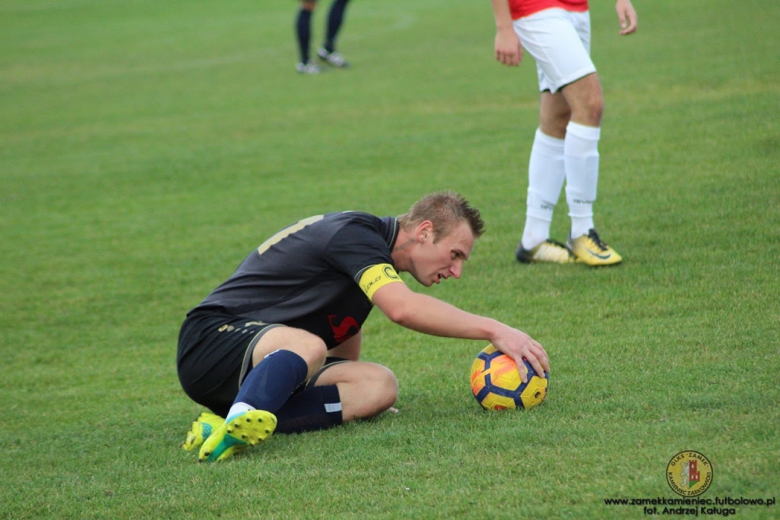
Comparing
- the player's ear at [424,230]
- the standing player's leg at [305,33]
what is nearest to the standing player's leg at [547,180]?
the player's ear at [424,230]

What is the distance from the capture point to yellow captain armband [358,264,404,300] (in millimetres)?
3773

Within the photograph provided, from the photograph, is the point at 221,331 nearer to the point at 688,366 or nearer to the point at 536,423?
the point at 536,423

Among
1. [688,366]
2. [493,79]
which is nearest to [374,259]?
[688,366]

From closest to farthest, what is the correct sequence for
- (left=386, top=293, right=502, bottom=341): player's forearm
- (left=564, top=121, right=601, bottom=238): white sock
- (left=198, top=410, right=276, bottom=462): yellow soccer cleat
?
(left=198, top=410, right=276, bottom=462): yellow soccer cleat, (left=386, top=293, right=502, bottom=341): player's forearm, (left=564, top=121, right=601, bottom=238): white sock

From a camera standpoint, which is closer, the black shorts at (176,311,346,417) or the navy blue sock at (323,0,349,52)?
the black shorts at (176,311,346,417)

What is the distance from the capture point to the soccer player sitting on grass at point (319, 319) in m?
3.78

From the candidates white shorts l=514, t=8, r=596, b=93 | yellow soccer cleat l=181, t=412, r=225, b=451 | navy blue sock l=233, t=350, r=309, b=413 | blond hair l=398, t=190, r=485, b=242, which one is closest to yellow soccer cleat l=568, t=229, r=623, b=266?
white shorts l=514, t=8, r=596, b=93

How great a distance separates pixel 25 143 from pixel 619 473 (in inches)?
483

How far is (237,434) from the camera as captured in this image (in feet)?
12.0

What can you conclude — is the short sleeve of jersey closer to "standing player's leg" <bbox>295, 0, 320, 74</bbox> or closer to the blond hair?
the blond hair

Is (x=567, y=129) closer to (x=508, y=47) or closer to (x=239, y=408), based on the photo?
(x=508, y=47)

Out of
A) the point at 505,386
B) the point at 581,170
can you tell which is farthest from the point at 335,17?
the point at 505,386

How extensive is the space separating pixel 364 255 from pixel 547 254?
9.36 ft

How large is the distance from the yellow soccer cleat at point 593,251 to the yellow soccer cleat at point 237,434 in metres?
3.08
